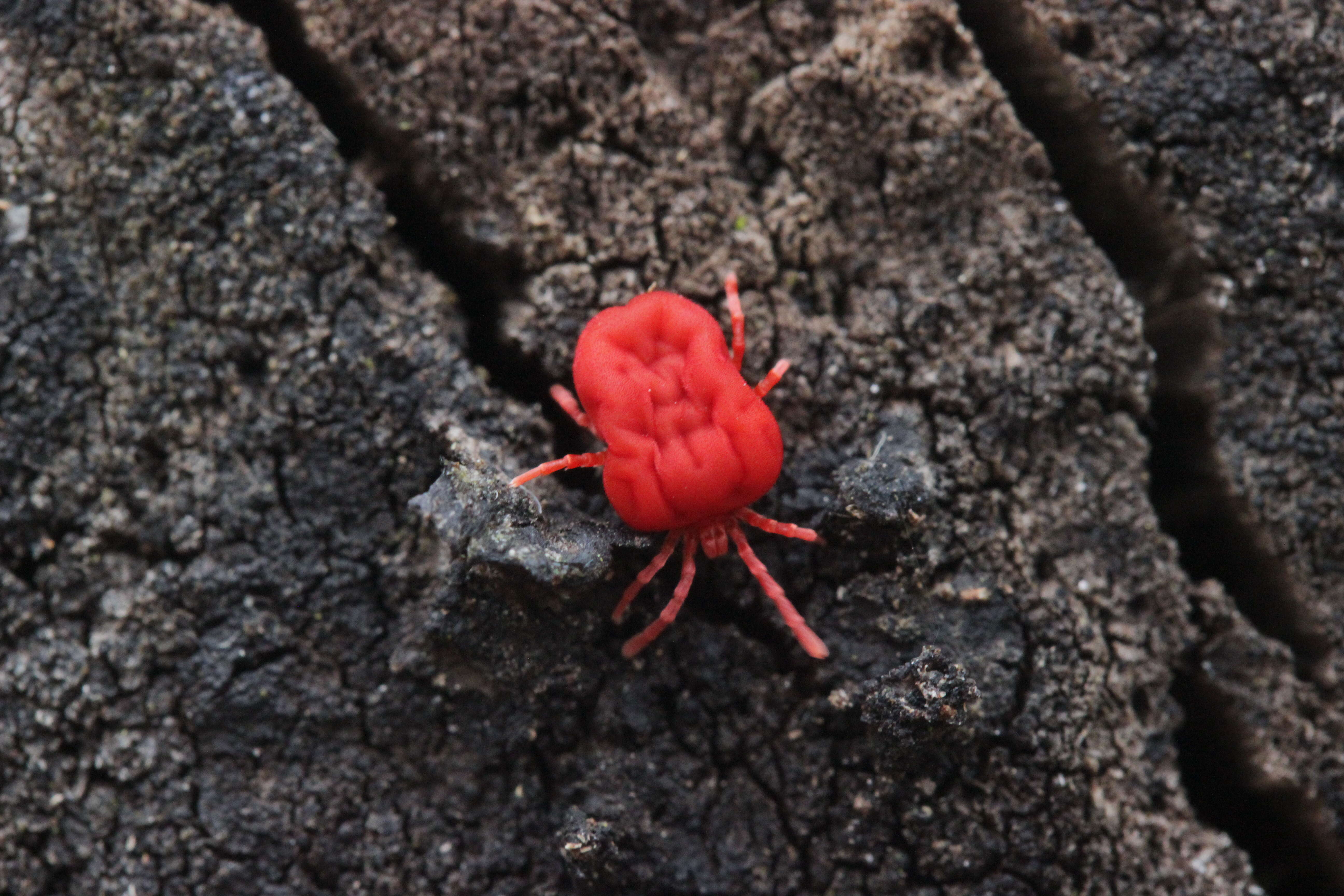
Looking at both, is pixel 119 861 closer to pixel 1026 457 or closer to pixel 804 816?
pixel 804 816

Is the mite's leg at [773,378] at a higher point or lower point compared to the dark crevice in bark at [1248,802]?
higher

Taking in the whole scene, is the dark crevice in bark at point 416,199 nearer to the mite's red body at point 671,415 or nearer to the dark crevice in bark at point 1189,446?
the mite's red body at point 671,415

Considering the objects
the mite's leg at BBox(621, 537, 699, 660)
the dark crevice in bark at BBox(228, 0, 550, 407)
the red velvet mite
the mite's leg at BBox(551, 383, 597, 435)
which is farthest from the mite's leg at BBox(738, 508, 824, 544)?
the dark crevice in bark at BBox(228, 0, 550, 407)

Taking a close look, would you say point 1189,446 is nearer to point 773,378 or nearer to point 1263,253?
point 1263,253

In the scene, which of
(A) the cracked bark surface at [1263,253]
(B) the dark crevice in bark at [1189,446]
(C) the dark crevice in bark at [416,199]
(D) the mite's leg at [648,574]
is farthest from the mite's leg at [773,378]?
(A) the cracked bark surface at [1263,253]

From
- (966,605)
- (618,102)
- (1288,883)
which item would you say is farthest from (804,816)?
(618,102)

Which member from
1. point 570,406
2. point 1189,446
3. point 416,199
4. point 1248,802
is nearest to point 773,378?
point 570,406
